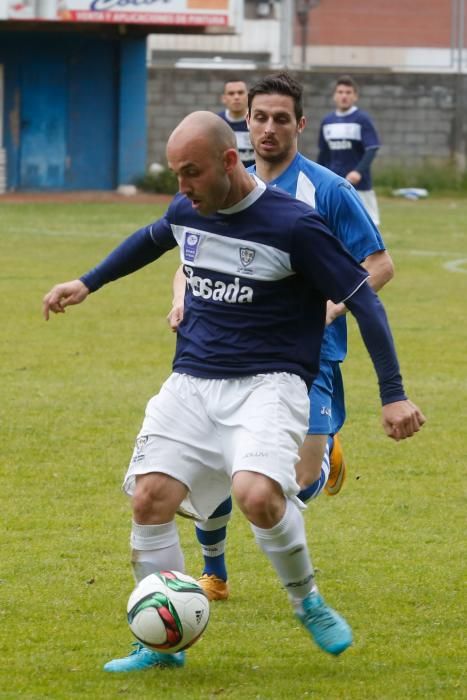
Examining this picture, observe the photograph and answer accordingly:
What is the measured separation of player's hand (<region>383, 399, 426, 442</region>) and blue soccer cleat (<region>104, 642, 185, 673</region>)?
1047 millimetres

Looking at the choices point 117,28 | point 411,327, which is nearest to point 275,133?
point 411,327

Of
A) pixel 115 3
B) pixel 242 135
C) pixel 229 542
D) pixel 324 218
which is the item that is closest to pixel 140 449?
pixel 324 218

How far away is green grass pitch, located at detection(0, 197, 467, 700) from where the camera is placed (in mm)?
4801

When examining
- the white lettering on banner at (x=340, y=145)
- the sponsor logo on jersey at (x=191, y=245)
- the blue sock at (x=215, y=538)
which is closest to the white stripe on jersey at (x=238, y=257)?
the sponsor logo on jersey at (x=191, y=245)

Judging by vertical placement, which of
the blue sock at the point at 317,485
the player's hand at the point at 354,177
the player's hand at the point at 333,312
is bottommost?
the blue sock at the point at 317,485

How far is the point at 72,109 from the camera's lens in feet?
99.2

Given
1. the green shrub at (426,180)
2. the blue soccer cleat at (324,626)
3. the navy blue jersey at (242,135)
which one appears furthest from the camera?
the green shrub at (426,180)

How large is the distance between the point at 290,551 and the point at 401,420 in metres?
0.56

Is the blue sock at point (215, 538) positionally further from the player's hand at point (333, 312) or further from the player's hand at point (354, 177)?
the player's hand at point (354, 177)

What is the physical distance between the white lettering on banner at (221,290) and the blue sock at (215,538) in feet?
3.27

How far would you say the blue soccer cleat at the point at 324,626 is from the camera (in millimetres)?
4758

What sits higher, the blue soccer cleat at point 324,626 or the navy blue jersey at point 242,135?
the navy blue jersey at point 242,135

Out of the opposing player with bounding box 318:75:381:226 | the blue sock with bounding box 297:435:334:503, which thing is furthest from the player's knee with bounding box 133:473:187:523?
the opposing player with bounding box 318:75:381:226

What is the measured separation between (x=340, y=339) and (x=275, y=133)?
88 centimetres
